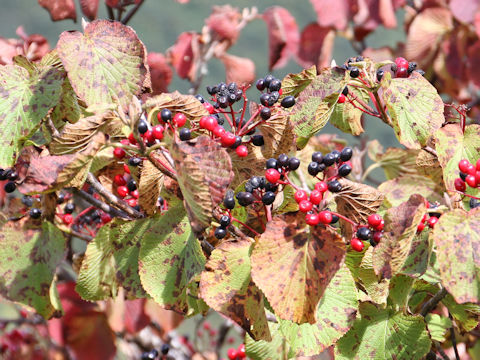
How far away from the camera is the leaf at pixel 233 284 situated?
0.80 metres

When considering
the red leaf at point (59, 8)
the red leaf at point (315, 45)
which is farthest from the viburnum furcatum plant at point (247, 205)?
the red leaf at point (315, 45)

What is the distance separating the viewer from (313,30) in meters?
2.39

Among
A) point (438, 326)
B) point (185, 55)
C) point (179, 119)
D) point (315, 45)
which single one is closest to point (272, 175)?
point (179, 119)

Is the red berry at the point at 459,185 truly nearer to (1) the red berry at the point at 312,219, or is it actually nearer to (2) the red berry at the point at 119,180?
(1) the red berry at the point at 312,219

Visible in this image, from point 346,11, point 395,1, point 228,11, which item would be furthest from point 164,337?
point 395,1

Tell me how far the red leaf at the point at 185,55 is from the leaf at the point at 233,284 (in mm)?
1433

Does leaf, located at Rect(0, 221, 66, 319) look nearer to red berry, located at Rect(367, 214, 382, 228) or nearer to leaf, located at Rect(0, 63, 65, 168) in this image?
leaf, located at Rect(0, 63, 65, 168)

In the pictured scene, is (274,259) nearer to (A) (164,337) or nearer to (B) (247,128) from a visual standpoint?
(B) (247,128)

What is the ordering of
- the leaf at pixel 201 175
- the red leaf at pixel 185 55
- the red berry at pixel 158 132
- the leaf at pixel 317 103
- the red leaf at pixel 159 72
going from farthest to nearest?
the red leaf at pixel 185 55 < the red leaf at pixel 159 72 < the leaf at pixel 317 103 < the red berry at pixel 158 132 < the leaf at pixel 201 175

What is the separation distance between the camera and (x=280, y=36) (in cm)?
222

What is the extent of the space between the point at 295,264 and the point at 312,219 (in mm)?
64

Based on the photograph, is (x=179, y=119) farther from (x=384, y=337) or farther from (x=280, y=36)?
(x=280, y=36)

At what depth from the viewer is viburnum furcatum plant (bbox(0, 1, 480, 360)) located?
0.74m

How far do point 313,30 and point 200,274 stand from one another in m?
1.76
